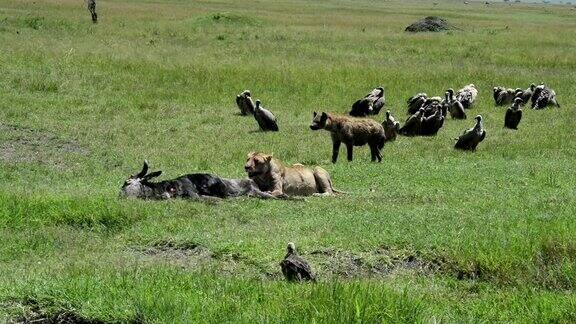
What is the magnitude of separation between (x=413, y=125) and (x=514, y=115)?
309 centimetres

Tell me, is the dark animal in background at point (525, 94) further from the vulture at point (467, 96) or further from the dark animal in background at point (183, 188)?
the dark animal in background at point (183, 188)

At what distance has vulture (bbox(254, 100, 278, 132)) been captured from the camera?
21047 mm

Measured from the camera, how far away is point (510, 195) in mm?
13336

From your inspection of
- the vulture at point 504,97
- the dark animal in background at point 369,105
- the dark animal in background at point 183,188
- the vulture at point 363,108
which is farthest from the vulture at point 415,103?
the dark animal in background at point 183,188

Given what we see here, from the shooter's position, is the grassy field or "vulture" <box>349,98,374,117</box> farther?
"vulture" <box>349,98,374,117</box>

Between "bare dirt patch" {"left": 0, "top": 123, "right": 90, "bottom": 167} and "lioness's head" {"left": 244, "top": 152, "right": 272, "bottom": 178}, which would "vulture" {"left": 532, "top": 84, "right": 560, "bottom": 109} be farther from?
"bare dirt patch" {"left": 0, "top": 123, "right": 90, "bottom": 167}

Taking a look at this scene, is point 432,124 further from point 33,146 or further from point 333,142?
point 33,146

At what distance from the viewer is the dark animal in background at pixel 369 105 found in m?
23.8

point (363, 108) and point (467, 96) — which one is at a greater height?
point (467, 96)

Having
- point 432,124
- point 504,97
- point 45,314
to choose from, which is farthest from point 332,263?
point 504,97

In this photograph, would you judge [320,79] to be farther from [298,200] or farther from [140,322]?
[140,322]

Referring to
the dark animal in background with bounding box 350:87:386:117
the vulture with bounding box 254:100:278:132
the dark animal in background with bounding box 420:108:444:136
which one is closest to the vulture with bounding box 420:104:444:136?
the dark animal in background with bounding box 420:108:444:136

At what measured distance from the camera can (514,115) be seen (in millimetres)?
22188

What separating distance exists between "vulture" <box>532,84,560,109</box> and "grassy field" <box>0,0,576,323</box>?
3.25 feet
